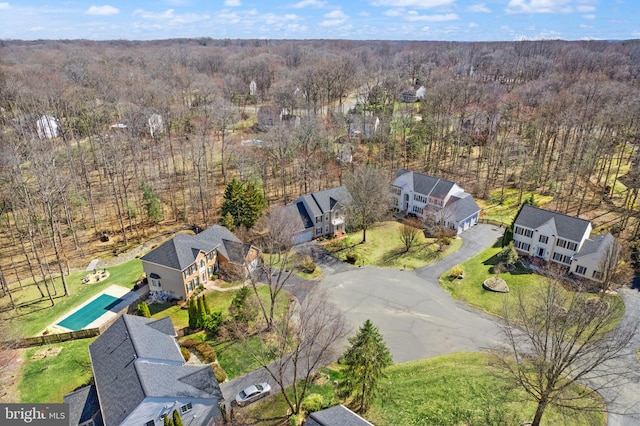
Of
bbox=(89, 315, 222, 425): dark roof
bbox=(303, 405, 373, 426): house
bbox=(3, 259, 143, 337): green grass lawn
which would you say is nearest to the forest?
bbox=(3, 259, 143, 337): green grass lawn

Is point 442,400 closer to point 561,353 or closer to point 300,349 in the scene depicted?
point 561,353

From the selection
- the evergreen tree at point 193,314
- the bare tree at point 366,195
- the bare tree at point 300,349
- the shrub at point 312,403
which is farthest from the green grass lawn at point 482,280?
the evergreen tree at point 193,314

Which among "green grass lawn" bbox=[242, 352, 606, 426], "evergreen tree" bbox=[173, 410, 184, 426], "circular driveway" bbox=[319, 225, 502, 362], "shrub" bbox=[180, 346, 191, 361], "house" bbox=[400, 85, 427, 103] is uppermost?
"house" bbox=[400, 85, 427, 103]

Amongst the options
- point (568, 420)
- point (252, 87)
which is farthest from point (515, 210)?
point (252, 87)

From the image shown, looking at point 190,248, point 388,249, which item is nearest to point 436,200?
point 388,249

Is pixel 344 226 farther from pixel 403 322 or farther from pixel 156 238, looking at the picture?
pixel 156 238

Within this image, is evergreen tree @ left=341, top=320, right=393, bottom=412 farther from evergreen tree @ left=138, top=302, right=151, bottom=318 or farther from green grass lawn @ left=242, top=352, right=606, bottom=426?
evergreen tree @ left=138, top=302, right=151, bottom=318

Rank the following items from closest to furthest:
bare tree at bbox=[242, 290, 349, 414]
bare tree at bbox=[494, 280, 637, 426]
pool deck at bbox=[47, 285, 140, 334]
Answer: bare tree at bbox=[494, 280, 637, 426]
bare tree at bbox=[242, 290, 349, 414]
pool deck at bbox=[47, 285, 140, 334]
